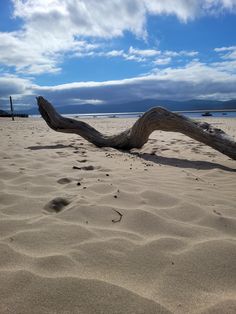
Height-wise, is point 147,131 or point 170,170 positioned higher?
point 147,131

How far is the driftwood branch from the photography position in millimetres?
5848

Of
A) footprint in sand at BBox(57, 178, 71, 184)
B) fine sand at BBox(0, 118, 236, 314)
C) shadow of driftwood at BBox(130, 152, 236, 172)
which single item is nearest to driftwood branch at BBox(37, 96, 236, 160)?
shadow of driftwood at BBox(130, 152, 236, 172)

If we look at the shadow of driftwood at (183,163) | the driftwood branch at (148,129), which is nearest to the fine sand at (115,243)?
the shadow of driftwood at (183,163)

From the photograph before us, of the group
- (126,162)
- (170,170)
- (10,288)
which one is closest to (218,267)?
(10,288)

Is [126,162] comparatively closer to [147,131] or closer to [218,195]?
[147,131]

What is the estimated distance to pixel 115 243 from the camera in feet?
7.50

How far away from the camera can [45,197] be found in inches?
129

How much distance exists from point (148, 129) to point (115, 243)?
4.96 m

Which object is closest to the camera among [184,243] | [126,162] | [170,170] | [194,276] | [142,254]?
[194,276]

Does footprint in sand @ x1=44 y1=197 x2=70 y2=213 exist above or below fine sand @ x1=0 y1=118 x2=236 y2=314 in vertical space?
above

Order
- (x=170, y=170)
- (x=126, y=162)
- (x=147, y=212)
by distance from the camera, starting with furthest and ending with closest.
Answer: (x=126, y=162) < (x=170, y=170) < (x=147, y=212)

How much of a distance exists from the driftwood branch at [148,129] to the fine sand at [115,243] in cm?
153

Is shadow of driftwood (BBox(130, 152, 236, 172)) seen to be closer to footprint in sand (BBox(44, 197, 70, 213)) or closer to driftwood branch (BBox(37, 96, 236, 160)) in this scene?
driftwood branch (BBox(37, 96, 236, 160))

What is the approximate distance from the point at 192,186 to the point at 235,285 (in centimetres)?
217
